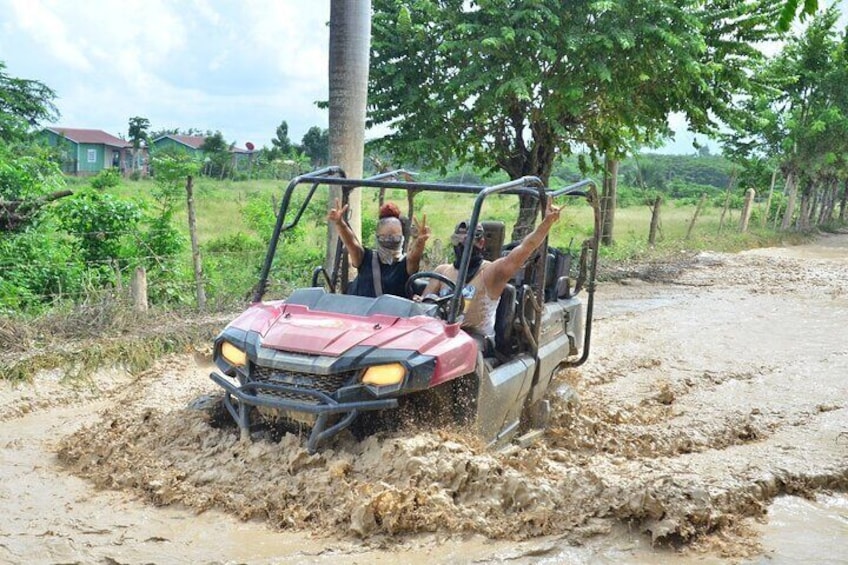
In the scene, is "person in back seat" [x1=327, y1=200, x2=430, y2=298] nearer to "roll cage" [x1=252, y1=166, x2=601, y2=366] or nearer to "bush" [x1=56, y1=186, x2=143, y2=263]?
"roll cage" [x1=252, y1=166, x2=601, y2=366]

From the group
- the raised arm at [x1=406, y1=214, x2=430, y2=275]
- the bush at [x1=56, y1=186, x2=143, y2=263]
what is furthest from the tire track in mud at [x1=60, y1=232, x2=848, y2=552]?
the bush at [x1=56, y1=186, x2=143, y2=263]

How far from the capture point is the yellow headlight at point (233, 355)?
544 cm

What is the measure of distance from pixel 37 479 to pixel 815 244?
26.6 meters

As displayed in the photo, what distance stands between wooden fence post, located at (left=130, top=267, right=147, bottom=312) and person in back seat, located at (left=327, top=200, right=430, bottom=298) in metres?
3.22

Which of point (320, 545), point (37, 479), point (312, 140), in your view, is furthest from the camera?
point (312, 140)

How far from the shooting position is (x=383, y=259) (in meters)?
6.82

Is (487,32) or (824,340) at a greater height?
(487,32)

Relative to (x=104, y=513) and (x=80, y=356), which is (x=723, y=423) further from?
(x=80, y=356)

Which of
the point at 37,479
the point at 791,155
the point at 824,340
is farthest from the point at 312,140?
the point at 37,479

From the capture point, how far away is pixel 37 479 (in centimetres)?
573

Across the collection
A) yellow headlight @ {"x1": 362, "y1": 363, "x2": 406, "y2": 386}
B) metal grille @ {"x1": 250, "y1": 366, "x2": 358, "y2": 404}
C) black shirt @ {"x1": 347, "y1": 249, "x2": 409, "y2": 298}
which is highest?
black shirt @ {"x1": 347, "y1": 249, "x2": 409, "y2": 298}

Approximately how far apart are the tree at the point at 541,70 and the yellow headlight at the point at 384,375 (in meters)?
7.79

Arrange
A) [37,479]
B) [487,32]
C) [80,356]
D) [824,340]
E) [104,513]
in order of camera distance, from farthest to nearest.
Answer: [487,32] < [824,340] < [80,356] < [37,479] < [104,513]

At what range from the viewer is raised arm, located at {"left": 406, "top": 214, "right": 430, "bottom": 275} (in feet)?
21.2
